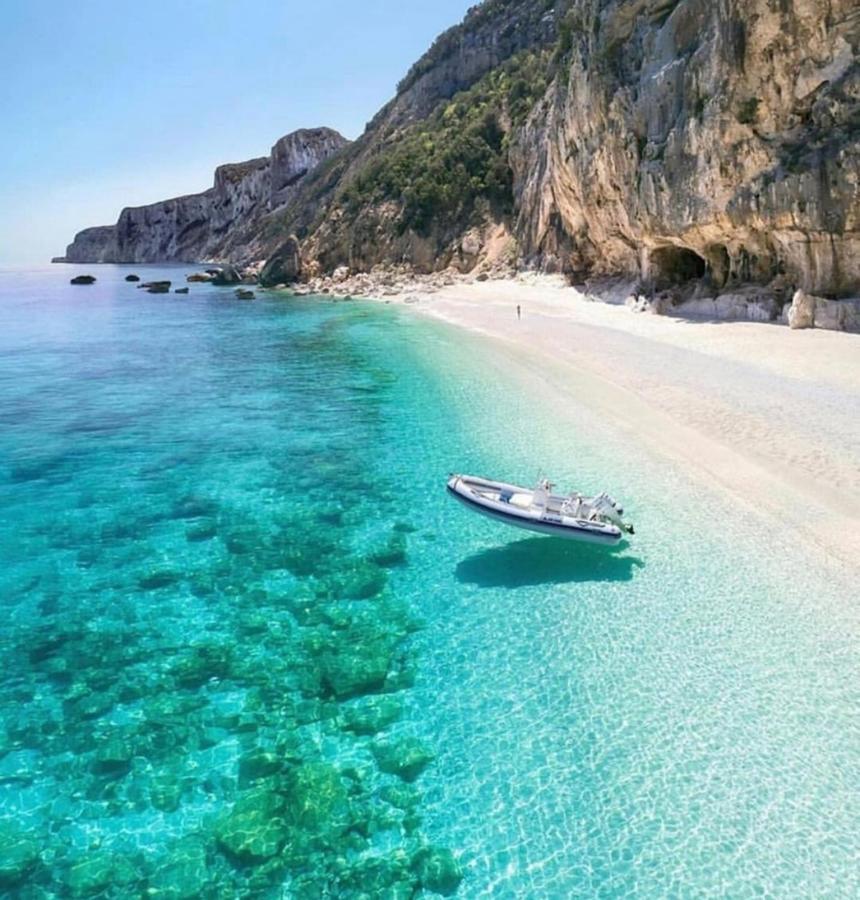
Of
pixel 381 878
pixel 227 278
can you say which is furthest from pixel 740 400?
pixel 227 278

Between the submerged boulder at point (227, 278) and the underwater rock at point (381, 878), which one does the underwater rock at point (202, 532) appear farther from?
the submerged boulder at point (227, 278)

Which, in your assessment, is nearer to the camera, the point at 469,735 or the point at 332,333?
the point at 469,735

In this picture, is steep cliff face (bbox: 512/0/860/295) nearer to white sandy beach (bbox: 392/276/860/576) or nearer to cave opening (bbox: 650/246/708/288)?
cave opening (bbox: 650/246/708/288)

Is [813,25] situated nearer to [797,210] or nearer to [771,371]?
[797,210]

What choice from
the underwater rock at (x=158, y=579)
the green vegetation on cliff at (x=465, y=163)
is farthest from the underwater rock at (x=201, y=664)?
the green vegetation on cliff at (x=465, y=163)

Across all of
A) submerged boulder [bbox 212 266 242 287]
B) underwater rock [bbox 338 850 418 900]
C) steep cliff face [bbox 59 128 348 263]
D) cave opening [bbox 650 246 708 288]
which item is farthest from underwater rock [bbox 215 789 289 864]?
steep cliff face [bbox 59 128 348 263]

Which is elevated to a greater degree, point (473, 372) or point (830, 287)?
point (830, 287)

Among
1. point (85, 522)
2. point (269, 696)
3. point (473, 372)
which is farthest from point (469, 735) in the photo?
point (473, 372)

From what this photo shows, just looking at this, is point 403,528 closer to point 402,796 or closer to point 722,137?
point 402,796

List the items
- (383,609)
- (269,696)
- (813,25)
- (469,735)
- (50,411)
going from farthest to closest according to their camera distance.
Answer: (813,25) < (50,411) < (383,609) < (269,696) < (469,735)
